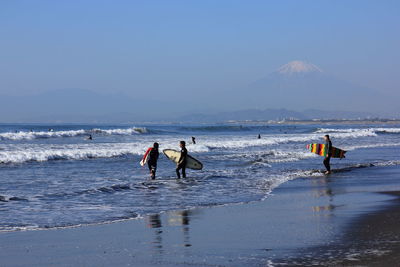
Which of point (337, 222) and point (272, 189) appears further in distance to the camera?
point (272, 189)

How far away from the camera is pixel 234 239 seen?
9.31 m

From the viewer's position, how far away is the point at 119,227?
10797 mm

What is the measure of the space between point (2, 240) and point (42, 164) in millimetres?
19600

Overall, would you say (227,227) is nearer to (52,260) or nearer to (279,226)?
(279,226)

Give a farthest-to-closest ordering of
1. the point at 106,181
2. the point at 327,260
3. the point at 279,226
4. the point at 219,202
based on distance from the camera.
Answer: the point at 106,181 < the point at 219,202 < the point at 279,226 < the point at 327,260

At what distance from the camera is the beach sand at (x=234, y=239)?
305 inches

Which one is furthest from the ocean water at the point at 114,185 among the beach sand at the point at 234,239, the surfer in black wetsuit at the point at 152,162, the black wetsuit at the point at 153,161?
the beach sand at the point at 234,239

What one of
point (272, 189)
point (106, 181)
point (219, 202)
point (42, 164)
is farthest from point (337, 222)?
point (42, 164)

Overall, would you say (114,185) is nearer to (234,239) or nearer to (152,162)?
(152,162)

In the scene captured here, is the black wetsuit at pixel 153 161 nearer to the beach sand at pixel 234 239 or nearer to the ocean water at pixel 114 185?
the ocean water at pixel 114 185

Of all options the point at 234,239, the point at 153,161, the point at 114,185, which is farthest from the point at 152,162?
the point at 234,239

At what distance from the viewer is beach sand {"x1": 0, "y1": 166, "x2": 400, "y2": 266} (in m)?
7.75

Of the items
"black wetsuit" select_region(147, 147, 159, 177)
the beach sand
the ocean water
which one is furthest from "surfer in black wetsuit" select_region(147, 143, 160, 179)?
the beach sand

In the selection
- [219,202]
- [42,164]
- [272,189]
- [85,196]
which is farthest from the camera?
[42,164]
